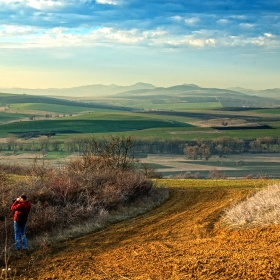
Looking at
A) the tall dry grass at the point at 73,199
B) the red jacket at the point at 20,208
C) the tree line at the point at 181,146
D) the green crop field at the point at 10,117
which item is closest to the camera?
the red jacket at the point at 20,208

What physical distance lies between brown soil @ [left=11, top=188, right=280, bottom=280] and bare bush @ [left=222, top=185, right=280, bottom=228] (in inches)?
22.0

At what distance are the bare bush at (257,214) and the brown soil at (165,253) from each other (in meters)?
0.56

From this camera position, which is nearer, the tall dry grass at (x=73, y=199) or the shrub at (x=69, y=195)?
the tall dry grass at (x=73, y=199)

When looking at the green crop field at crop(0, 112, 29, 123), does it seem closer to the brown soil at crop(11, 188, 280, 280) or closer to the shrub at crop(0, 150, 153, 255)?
the shrub at crop(0, 150, 153, 255)

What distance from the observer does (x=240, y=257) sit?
11.4 metres

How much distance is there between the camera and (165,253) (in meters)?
13.0

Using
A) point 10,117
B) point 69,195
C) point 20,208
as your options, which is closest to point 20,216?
point 20,208

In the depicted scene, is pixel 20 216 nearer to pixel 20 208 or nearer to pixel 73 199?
pixel 20 208

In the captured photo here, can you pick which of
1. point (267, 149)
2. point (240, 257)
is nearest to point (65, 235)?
point (240, 257)

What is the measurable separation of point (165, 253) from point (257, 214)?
15.8 ft

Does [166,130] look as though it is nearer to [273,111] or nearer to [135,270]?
[273,111]

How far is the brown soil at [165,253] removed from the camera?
1072cm

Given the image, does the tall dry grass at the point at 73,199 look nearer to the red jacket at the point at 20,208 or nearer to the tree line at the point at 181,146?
the red jacket at the point at 20,208

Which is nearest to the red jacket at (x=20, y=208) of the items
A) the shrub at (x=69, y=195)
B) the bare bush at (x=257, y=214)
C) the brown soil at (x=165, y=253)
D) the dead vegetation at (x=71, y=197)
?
the dead vegetation at (x=71, y=197)
